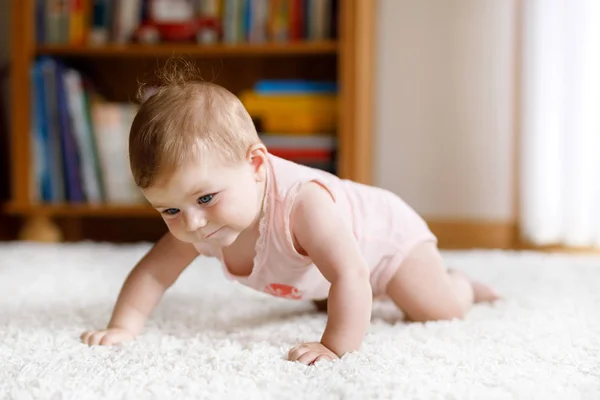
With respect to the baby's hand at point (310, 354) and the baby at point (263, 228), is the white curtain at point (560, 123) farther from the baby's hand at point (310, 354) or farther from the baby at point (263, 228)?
the baby's hand at point (310, 354)

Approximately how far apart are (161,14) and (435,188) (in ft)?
3.06

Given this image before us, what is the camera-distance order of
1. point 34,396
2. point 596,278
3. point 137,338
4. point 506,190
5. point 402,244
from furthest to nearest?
point 506,190
point 596,278
point 402,244
point 137,338
point 34,396

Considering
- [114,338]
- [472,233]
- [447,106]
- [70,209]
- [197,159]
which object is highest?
[197,159]

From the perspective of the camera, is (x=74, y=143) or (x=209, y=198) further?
(x=74, y=143)

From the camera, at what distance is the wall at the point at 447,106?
2.17 meters

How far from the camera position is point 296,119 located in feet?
6.55

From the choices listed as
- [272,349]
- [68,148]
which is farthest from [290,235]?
[68,148]

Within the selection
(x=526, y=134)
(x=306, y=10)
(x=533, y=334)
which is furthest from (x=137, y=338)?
(x=526, y=134)

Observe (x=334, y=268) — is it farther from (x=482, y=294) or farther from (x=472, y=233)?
(x=472, y=233)

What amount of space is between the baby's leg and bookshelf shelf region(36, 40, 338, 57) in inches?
42.4

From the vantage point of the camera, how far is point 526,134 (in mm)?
2061

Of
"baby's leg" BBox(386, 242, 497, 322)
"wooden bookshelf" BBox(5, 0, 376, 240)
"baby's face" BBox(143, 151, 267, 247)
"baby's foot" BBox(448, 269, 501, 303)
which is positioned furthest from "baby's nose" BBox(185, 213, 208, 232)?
"wooden bookshelf" BBox(5, 0, 376, 240)

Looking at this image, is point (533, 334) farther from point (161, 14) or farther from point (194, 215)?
point (161, 14)

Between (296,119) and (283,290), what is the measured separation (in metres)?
1.09
